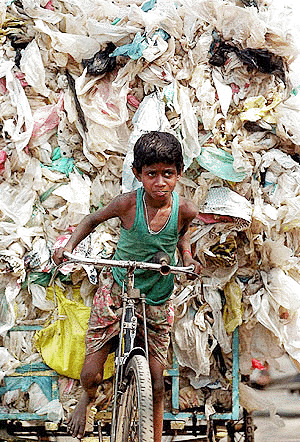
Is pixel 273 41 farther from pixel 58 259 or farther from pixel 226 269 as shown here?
pixel 58 259

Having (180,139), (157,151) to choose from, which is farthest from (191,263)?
(180,139)

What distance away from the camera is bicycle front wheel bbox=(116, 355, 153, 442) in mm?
3166

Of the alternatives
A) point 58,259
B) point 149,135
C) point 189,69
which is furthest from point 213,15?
point 58,259

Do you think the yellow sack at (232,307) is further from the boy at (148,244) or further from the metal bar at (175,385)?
the boy at (148,244)

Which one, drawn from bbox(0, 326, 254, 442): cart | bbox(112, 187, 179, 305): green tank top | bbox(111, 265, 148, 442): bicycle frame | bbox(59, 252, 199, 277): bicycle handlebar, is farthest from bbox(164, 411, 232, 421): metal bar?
bbox(59, 252, 199, 277): bicycle handlebar

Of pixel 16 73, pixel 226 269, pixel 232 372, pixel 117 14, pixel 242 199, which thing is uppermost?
pixel 117 14

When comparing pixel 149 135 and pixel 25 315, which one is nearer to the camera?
pixel 149 135

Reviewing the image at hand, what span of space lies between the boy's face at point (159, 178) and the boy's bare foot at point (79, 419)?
44.1 inches

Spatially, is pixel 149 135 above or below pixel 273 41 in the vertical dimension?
below

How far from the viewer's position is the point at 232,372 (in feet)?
15.4

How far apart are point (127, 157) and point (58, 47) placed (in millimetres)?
765

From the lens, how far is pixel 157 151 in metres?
3.65

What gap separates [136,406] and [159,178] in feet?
3.28

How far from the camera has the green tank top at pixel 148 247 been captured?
151 inches
